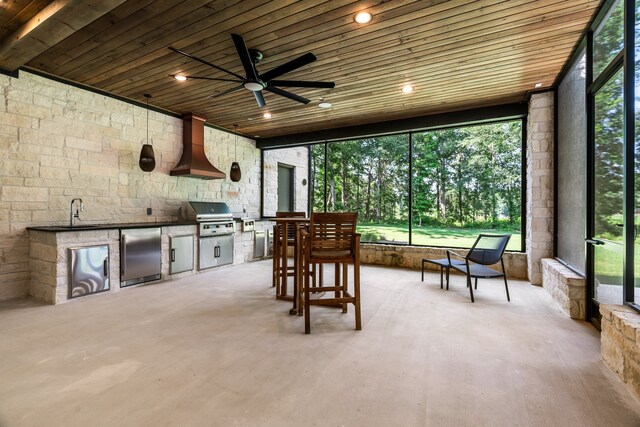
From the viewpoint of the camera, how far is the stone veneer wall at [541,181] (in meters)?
4.16

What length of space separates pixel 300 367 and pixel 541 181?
4257 millimetres

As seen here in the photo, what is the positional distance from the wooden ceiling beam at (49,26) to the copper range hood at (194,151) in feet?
7.71

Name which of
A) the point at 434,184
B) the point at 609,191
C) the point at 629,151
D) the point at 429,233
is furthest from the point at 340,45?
the point at 429,233

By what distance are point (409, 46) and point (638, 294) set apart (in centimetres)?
285

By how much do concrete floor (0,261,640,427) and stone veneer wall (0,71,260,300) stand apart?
1.17 metres

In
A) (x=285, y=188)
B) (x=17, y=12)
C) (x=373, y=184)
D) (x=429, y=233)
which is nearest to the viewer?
(x=17, y=12)

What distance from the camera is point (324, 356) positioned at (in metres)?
2.16

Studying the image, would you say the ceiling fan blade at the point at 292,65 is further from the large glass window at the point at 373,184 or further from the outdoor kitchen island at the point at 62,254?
the large glass window at the point at 373,184

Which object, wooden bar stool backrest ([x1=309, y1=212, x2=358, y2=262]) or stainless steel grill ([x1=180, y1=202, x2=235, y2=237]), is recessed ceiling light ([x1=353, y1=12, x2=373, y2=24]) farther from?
stainless steel grill ([x1=180, y1=202, x2=235, y2=237])

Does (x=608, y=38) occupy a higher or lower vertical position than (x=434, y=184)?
higher

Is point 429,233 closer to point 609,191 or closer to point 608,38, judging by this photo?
point 609,191

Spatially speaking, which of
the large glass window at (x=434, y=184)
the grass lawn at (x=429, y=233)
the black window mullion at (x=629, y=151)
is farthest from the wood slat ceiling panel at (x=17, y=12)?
the grass lawn at (x=429, y=233)

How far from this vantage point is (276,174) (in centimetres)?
788

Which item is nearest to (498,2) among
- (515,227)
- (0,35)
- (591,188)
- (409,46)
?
(409,46)
